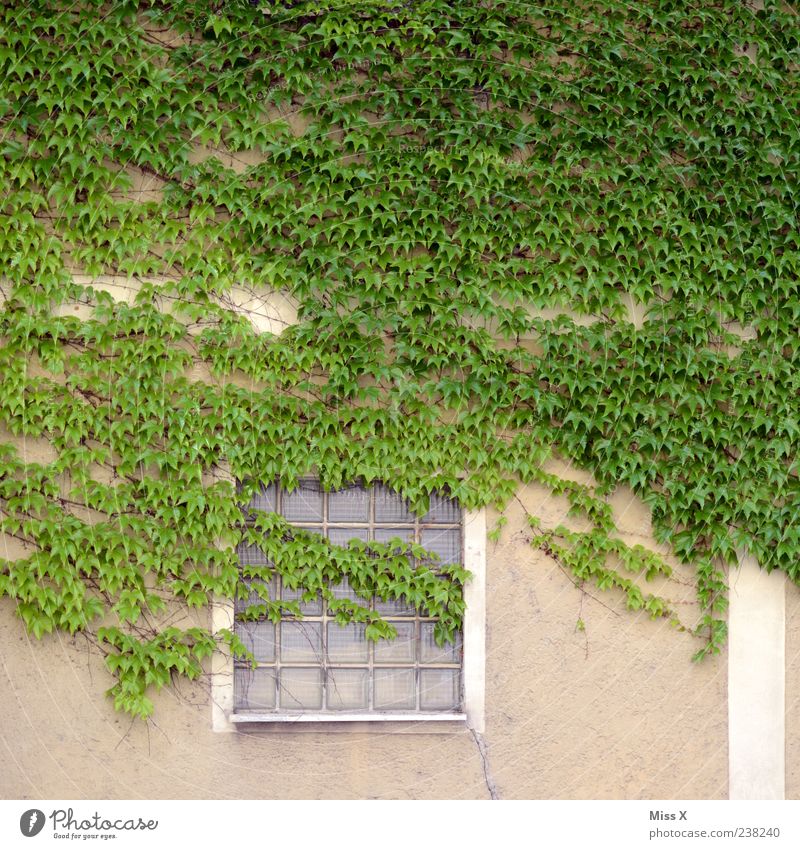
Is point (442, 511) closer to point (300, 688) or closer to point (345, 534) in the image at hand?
point (345, 534)

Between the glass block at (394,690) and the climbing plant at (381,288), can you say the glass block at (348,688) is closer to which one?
the glass block at (394,690)

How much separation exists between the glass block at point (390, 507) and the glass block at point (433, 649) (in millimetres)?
598

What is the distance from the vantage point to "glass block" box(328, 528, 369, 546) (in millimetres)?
4738

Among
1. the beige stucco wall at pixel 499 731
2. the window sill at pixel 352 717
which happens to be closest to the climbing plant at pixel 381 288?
the beige stucco wall at pixel 499 731

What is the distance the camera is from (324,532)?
4.74m

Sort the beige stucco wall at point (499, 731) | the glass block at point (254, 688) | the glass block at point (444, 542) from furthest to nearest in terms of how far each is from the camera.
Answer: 1. the glass block at point (444, 542)
2. the glass block at point (254, 688)
3. the beige stucco wall at point (499, 731)

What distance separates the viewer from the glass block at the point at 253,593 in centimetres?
465

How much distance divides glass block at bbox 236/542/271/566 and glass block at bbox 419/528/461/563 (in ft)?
2.86

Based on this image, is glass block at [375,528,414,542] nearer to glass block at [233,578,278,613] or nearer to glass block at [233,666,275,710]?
glass block at [233,578,278,613]

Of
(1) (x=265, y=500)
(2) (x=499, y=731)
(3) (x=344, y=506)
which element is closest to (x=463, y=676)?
(2) (x=499, y=731)

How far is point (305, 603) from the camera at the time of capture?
185 inches

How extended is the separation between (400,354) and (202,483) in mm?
1269

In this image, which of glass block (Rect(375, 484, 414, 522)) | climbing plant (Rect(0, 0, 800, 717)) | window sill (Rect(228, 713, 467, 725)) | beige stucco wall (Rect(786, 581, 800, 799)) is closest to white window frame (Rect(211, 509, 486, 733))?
window sill (Rect(228, 713, 467, 725))

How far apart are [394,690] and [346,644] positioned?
0.37 metres
